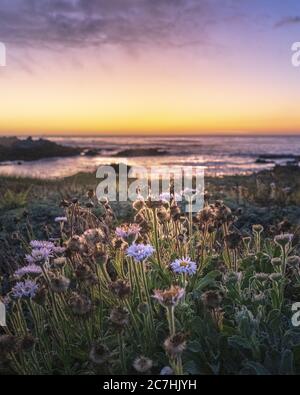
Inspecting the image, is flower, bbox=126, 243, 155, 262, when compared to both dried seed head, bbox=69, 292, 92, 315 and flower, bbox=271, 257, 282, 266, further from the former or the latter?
flower, bbox=271, 257, 282, 266

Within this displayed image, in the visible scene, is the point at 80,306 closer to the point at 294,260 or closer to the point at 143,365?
the point at 143,365

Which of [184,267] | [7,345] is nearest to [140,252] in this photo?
[184,267]

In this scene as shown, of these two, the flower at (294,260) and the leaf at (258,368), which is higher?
the flower at (294,260)

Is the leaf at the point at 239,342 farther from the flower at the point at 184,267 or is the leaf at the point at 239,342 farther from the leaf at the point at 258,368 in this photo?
the flower at the point at 184,267

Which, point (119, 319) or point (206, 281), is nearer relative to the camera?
point (119, 319)

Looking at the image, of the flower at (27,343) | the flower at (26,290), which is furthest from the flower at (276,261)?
the flower at (27,343)

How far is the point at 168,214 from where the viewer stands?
4.40 meters

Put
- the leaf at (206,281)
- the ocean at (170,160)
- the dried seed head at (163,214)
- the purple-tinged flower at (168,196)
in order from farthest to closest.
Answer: the ocean at (170,160)
the purple-tinged flower at (168,196)
the dried seed head at (163,214)
the leaf at (206,281)

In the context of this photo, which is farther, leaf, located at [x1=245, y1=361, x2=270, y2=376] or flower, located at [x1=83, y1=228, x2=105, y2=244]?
flower, located at [x1=83, y1=228, x2=105, y2=244]

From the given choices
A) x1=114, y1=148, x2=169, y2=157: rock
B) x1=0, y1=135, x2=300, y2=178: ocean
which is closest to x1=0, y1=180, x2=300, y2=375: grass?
x1=0, y1=135, x2=300, y2=178: ocean

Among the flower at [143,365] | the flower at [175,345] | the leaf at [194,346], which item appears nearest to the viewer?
the flower at [175,345]

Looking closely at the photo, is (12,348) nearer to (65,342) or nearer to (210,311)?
(65,342)
